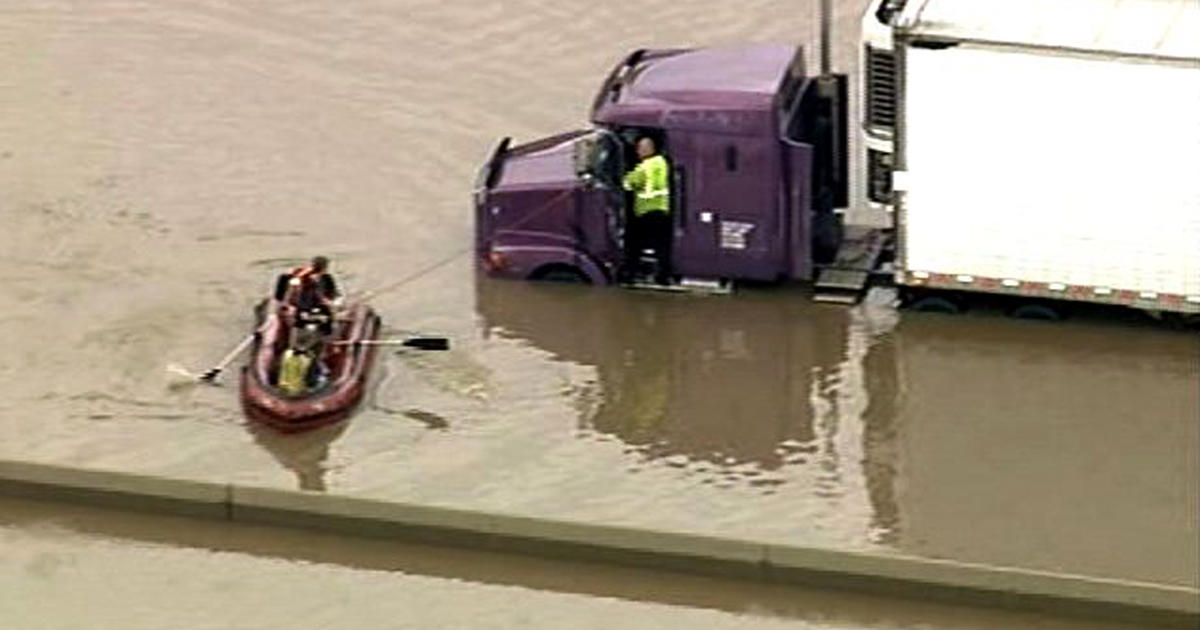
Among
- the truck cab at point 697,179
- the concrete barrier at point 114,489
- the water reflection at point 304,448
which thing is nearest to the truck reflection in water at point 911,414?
the truck cab at point 697,179

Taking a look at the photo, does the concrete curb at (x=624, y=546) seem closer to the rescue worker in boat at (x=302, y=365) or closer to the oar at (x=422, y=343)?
the rescue worker in boat at (x=302, y=365)

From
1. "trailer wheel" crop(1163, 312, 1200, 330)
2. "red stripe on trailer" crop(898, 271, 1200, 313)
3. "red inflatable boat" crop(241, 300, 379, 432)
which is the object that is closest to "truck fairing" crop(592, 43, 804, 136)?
"red stripe on trailer" crop(898, 271, 1200, 313)

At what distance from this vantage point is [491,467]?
21.8 m

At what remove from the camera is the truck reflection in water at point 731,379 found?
2198cm

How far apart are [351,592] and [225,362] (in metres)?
3.93

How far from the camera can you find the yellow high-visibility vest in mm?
24531

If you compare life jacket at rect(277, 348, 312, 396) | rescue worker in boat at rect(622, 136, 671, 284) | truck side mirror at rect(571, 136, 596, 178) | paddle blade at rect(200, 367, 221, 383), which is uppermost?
truck side mirror at rect(571, 136, 596, 178)

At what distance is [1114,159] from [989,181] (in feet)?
Result: 3.68

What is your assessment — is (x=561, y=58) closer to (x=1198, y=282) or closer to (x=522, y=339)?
(x=522, y=339)

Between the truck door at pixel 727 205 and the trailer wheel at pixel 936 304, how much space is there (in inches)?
52.6

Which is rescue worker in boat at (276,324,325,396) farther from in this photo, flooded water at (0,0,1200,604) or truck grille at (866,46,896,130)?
truck grille at (866,46,896,130)

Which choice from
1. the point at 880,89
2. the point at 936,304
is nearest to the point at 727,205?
the point at 880,89

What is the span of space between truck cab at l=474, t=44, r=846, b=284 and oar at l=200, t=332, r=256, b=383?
2753 mm

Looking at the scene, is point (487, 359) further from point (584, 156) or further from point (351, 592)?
point (351, 592)
